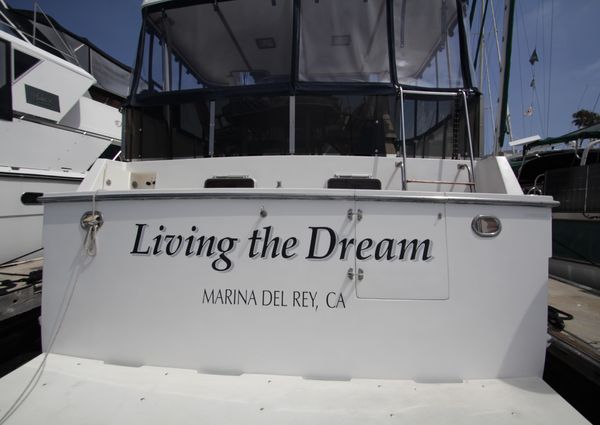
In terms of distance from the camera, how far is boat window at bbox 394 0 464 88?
265 cm

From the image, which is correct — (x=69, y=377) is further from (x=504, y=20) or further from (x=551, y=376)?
(x=504, y=20)

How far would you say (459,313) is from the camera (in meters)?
1.75

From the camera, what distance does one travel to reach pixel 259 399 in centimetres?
160

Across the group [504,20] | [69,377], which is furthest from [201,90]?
[504,20]

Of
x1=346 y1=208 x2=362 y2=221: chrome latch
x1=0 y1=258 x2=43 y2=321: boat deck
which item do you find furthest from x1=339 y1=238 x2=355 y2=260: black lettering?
x1=0 y1=258 x2=43 y2=321: boat deck

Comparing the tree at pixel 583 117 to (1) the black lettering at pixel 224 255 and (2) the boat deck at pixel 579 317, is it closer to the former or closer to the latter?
(2) the boat deck at pixel 579 317

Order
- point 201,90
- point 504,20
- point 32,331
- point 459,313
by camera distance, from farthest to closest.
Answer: point 32,331, point 201,90, point 504,20, point 459,313

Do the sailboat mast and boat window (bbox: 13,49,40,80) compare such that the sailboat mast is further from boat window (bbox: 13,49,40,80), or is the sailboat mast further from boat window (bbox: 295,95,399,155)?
boat window (bbox: 13,49,40,80)

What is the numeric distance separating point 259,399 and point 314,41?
250cm

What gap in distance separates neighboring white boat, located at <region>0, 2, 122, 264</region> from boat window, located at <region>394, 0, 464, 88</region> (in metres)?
5.27

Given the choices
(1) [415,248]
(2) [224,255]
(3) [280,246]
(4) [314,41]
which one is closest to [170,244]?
(2) [224,255]

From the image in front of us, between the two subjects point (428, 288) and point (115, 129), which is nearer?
point (428, 288)

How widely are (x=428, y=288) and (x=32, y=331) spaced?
12.5 feet

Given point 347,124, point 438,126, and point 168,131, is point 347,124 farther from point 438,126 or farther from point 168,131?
point 168,131
